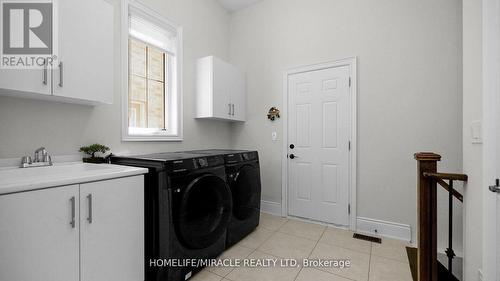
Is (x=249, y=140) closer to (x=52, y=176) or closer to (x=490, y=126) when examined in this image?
(x=52, y=176)

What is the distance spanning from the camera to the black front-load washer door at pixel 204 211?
64.6 inches

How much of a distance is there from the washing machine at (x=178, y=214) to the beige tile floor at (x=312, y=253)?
0.26 metres

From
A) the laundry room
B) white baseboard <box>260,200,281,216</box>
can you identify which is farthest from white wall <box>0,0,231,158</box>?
white baseboard <box>260,200,281,216</box>

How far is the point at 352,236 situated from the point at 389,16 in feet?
8.27

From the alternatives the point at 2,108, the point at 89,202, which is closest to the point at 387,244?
the point at 89,202

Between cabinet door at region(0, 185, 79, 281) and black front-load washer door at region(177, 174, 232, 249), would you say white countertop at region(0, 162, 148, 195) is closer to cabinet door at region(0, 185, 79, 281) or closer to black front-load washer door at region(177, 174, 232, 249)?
cabinet door at region(0, 185, 79, 281)

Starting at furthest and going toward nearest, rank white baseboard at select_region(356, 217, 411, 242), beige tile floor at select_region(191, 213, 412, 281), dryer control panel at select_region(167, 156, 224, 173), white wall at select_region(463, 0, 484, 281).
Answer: white baseboard at select_region(356, 217, 411, 242)
beige tile floor at select_region(191, 213, 412, 281)
dryer control panel at select_region(167, 156, 224, 173)
white wall at select_region(463, 0, 484, 281)

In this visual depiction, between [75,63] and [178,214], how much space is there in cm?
129

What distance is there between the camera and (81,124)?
71.9 inches

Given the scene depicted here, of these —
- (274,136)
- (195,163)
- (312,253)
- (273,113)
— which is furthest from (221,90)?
(312,253)

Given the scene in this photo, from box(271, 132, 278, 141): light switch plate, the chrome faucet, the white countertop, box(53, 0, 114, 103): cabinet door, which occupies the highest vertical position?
box(53, 0, 114, 103): cabinet door

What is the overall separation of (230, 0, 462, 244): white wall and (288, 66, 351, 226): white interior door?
178 mm

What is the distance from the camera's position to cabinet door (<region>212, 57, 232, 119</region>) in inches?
112

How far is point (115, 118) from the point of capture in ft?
6.74
